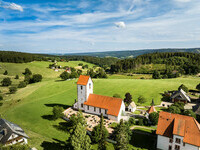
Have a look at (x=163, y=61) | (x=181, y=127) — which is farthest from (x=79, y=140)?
(x=163, y=61)

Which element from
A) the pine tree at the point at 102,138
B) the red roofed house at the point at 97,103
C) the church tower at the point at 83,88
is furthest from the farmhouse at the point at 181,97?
the pine tree at the point at 102,138

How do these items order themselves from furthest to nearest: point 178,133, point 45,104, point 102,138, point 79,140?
point 45,104
point 102,138
point 178,133
point 79,140

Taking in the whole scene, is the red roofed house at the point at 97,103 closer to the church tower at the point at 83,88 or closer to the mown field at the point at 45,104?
the church tower at the point at 83,88

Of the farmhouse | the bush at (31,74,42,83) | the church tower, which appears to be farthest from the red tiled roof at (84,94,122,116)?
the bush at (31,74,42,83)

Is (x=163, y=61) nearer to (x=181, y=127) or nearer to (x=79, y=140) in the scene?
(x=181, y=127)

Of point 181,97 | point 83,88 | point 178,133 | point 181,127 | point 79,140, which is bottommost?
point 79,140

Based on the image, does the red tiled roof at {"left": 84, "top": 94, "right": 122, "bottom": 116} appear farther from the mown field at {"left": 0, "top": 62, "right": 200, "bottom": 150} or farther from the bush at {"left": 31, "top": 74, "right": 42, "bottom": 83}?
the bush at {"left": 31, "top": 74, "right": 42, "bottom": 83}

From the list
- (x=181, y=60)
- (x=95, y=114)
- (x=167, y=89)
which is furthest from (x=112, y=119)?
(x=181, y=60)
